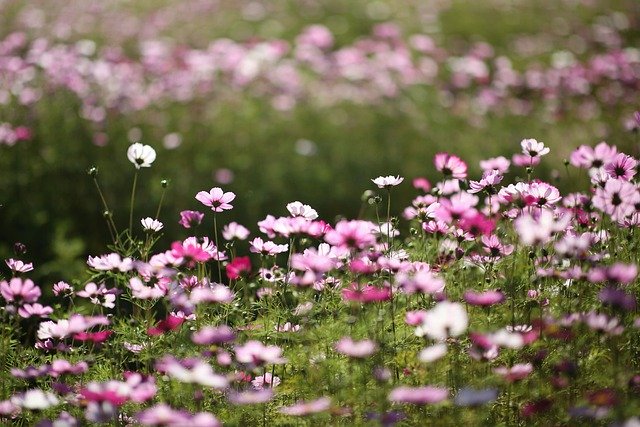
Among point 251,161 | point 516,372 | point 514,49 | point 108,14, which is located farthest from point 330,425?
point 514,49

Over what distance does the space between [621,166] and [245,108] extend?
12.9ft

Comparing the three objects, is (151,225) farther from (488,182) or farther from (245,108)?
(245,108)

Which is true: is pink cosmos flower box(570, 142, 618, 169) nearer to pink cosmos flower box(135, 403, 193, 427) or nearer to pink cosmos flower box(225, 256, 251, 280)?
pink cosmos flower box(225, 256, 251, 280)

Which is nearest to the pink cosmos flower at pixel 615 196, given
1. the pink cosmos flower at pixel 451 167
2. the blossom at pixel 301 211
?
the pink cosmos flower at pixel 451 167

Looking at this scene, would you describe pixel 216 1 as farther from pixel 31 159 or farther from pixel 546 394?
pixel 546 394

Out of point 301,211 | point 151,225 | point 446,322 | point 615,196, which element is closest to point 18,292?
point 151,225

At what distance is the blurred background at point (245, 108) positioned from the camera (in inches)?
156

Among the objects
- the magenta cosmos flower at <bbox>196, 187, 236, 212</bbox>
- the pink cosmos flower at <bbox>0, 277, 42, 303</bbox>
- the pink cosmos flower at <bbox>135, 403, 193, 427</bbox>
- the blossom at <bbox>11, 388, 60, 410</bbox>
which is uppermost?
the magenta cosmos flower at <bbox>196, 187, 236, 212</bbox>

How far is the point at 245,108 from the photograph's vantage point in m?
5.54

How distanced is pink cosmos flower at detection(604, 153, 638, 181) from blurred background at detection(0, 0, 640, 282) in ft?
2.91

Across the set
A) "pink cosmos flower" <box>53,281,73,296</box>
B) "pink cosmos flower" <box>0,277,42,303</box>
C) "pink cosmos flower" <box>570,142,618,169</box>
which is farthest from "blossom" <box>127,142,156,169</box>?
"pink cosmos flower" <box>570,142,618,169</box>

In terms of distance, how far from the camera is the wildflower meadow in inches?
63.7

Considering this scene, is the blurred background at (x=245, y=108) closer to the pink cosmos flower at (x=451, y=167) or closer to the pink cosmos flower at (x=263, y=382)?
the pink cosmos flower at (x=451, y=167)

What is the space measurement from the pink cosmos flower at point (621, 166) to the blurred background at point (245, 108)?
0.89 meters
